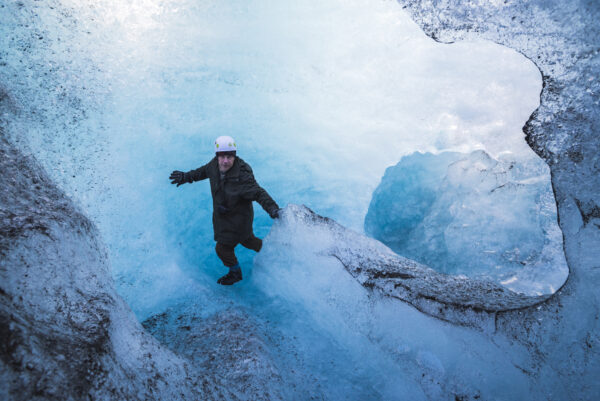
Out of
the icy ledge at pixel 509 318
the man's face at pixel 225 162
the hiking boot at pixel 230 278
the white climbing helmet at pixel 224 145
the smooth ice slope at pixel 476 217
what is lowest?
the smooth ice slope at pixel 476 217

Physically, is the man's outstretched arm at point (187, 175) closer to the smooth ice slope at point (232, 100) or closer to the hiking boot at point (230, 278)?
the smooth ice slope at point (232, 100)

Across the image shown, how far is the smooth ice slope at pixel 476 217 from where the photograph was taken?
128 inches

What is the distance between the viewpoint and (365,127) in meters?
3.83

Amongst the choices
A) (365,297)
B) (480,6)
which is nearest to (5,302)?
(365,297)

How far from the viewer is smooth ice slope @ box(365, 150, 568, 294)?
3248mm

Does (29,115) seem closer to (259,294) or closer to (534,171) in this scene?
(259,294)

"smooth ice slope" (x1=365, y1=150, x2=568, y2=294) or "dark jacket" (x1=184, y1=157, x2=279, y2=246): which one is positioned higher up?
"dark jacket" (x1=184, y1=157, x2=279, y2=246)

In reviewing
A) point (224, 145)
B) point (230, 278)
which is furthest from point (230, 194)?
point (230, 278)

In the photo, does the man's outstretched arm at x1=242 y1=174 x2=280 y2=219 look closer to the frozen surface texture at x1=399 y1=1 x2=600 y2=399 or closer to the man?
the man

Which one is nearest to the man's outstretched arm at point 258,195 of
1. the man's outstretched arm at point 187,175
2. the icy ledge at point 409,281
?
the icy ledge at point 409,281

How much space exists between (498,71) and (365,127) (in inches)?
55.3

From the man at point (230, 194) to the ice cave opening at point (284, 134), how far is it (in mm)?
259

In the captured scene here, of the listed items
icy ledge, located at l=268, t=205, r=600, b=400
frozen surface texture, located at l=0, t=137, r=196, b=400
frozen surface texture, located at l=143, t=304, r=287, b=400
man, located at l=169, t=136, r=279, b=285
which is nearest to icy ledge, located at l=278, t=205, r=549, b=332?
icy ledge, located at l=268, t=205, r=600, b=400

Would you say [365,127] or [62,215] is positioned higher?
[62,215]
